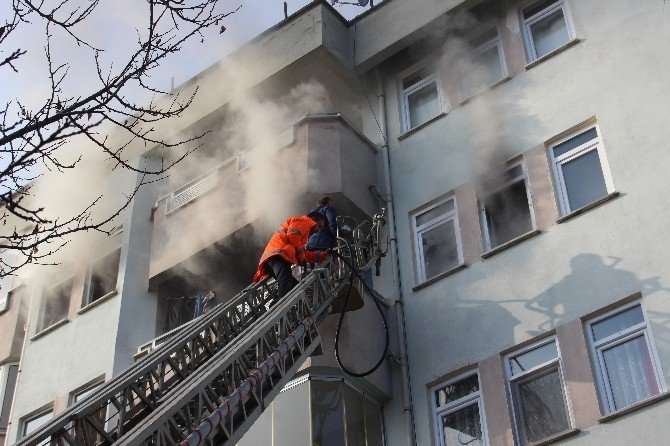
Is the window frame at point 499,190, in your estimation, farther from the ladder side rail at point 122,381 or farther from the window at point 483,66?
the ladder side rail at point 122,381

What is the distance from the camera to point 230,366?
9.52m

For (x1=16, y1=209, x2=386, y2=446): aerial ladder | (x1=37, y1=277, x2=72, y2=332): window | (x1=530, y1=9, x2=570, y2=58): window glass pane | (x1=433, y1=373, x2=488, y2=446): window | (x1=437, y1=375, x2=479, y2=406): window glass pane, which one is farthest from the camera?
(x1=37, y1=277, x2=72, y2=332): window

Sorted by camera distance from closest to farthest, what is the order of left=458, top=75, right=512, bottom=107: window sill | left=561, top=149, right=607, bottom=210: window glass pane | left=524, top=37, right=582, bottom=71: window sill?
left=561, top=149, right=607, bottom=210: window glass pane → left=524, top=37, right=582, bottom=71: window sill → left=458, top=75, right=512, bottom=107: window sill

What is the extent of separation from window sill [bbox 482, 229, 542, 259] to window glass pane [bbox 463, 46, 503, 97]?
320 centimetres

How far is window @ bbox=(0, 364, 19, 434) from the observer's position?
18562 millimetres

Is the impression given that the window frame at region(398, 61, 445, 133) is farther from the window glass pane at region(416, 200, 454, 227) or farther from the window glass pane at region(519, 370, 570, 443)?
the window glass pane at region(519, 370, 570, 443)

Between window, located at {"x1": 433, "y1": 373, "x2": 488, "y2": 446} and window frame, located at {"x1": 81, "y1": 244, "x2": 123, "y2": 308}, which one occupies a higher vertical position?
window frame, located at {"x1": 81, "y1": 244, "x2": 123, "y2": 308}

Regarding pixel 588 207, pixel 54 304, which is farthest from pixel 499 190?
pixel 54 304

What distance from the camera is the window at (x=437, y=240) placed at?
1406 cm

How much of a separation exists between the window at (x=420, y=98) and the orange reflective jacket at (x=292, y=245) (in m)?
3.84

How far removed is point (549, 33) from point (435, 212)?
10.4 ft

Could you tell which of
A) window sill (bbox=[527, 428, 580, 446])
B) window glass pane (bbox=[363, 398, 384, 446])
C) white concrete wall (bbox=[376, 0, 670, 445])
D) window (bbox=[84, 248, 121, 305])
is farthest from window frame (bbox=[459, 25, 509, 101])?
window (bbox=[84, 248, 121, 305])

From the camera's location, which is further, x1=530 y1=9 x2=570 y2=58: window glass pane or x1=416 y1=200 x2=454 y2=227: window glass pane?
Result: x1=530 y1=9 x2=570 y2=58: window glass pane

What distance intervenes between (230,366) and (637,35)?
7469 mm
